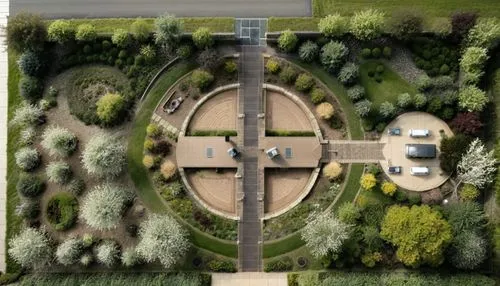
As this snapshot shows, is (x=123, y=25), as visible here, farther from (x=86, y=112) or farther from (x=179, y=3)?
(x=86, y=112)

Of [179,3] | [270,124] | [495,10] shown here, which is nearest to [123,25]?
[179,3]

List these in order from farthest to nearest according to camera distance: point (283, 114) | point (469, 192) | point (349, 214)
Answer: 1. point (283, 114)
2. point (469, 192)
3. point (349, 214)

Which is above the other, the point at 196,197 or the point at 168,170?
the point at 168,170

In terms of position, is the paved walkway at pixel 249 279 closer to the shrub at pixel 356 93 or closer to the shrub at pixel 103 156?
the shrub at pixel 103 156

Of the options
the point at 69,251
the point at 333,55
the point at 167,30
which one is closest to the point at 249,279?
the point at 69,251

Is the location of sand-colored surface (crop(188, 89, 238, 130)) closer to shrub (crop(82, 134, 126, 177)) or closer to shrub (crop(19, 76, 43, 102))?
shrub (crop(82, 134, 126, 177))

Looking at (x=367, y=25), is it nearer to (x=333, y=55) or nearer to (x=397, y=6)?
(x=333, y=55)
